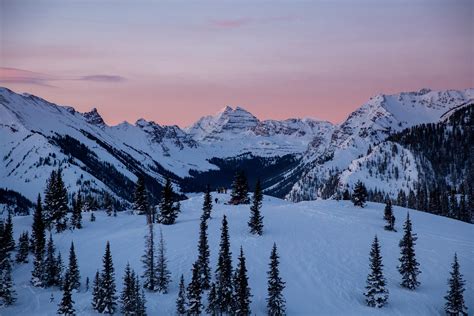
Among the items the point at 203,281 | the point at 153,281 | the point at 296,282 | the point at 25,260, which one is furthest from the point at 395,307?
the point at 25,260

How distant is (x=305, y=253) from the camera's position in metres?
96.1

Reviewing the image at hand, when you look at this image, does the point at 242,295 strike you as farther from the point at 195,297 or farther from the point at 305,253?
the point at 305,253

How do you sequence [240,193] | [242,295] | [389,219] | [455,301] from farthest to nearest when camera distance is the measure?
[240,193], [389,219], [455,301], [242,295]

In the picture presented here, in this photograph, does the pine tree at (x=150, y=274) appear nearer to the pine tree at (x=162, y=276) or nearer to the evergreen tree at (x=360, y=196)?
the pine tree at (x=162, y=276)

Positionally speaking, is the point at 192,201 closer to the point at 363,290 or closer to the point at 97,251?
the point at 97,251

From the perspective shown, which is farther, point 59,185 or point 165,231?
point 59,185

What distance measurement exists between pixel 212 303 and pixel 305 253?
27.9 meters

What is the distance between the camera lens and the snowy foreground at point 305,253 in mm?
77375

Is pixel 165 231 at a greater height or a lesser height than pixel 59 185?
lesser

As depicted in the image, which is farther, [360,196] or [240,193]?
[240,193]

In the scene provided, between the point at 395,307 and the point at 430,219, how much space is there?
5333cm

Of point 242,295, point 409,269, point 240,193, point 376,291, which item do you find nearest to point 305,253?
point 409,269

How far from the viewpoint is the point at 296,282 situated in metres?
84.4

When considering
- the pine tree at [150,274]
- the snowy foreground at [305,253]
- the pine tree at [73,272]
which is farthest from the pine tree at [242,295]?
the pine tree at [73,272]
